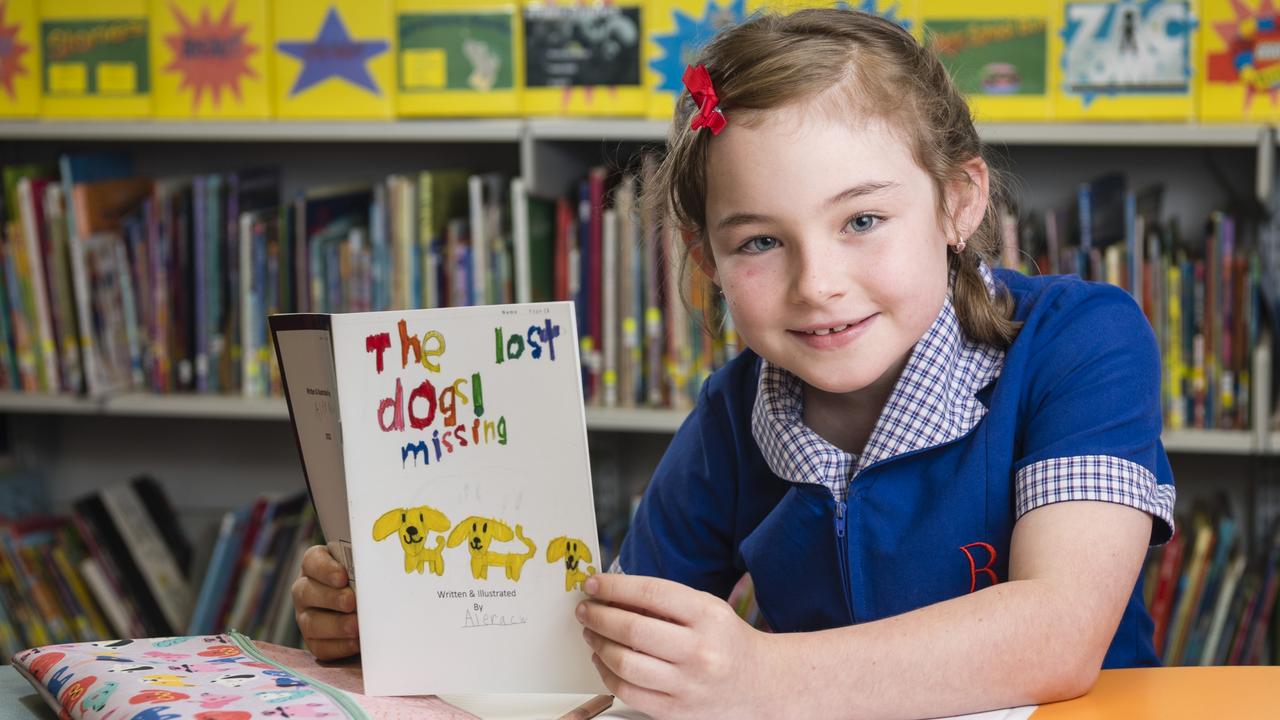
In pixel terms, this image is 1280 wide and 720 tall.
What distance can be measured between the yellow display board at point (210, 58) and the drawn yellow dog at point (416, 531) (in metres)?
1.47

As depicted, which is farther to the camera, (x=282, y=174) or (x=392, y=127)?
(x=282, y=174)

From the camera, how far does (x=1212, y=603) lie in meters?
1.88

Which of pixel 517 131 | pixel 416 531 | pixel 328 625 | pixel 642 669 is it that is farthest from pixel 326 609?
pixel 517 131

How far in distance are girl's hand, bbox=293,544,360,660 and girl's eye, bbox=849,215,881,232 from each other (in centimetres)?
42

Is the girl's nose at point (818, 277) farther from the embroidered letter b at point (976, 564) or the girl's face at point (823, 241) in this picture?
the embroidered letter b at point (976, 564)

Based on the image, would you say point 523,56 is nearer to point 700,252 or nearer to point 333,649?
point 700,252

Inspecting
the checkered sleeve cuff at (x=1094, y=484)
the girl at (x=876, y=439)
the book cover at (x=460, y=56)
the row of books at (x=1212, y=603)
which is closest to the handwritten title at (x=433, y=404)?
the girl at (x=876, y=439)

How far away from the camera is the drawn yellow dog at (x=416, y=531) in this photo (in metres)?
0.78

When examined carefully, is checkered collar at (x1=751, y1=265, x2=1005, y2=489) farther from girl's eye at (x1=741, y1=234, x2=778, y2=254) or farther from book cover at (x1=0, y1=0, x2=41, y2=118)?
book cover at (x1=0, y1=0, x2=41, y2=118)

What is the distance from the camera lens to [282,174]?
248cm

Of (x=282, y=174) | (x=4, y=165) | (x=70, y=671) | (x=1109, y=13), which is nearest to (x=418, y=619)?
(x=70, y=671)

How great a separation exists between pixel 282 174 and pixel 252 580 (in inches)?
30.4

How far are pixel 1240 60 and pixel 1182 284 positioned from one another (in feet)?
1.03

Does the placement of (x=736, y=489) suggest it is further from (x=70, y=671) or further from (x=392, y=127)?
(x=392, y=127)
